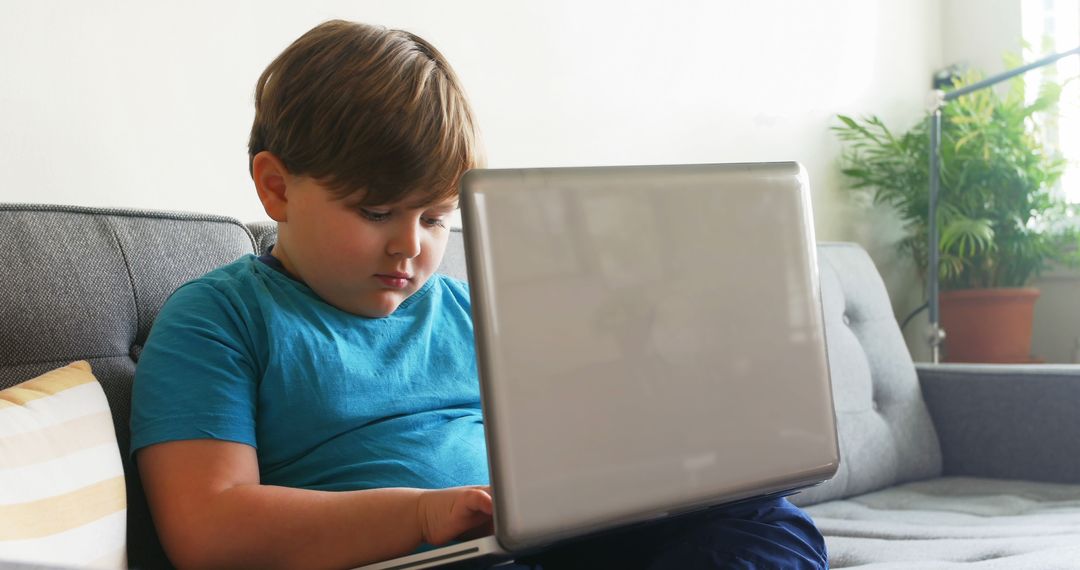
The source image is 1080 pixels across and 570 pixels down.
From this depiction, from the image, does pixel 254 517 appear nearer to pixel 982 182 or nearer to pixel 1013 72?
pixel 1013 72

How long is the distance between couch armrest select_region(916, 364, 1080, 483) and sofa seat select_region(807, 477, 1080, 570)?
0.03m

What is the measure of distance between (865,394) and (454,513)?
1291mm

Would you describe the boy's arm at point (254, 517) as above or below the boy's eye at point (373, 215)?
below

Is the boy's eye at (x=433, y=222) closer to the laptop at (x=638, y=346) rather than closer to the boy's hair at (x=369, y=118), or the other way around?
the boy's hair at (x=369, y=118)

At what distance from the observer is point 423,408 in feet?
3.16

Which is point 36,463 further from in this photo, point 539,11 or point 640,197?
point 539,11

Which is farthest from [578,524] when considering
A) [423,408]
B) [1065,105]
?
[1065,105]

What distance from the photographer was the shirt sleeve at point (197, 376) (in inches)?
32.4

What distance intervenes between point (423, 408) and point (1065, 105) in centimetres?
245

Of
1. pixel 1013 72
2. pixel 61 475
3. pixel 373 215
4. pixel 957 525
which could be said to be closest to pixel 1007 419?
pixel 957 525

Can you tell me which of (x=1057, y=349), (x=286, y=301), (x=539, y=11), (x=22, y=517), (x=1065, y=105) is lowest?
(x=1057, y=349)

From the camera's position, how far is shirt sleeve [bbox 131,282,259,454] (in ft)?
2.70

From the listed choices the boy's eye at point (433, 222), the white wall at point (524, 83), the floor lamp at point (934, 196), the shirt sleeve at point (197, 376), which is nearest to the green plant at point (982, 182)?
the white wall at point (524, 83)

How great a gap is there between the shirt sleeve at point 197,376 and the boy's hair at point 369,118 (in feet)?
0.49
